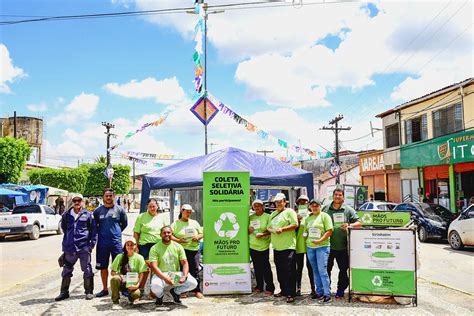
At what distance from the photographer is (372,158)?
3462 centimetres

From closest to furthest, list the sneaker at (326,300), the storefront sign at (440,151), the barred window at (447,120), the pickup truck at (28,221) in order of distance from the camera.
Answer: the sneaker at (326,300) < the pickup truck at (28,221) < the storefront sign at (440,151) < the barred window at (447,120)

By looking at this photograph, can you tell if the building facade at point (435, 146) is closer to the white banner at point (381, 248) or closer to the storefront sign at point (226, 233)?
the white banner at point (381, 248)

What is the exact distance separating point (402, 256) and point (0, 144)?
33119 mm

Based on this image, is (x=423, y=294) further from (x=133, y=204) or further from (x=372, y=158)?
(x=133, y=204)

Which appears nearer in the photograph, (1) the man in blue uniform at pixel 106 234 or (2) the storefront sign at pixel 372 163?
(1) the man in blue uniform at pixel 106 234

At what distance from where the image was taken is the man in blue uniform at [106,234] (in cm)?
805

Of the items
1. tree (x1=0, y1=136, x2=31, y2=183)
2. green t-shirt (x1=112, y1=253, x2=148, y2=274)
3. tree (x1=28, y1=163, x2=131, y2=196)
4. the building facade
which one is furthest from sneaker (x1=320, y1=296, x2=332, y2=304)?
tree (x1=28, y1=163, x2=131, y2=196)

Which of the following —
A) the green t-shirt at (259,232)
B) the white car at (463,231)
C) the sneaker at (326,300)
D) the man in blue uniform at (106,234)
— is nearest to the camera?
the sneaker at (326,300)

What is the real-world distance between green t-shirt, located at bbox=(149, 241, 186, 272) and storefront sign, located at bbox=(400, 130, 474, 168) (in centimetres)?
1854

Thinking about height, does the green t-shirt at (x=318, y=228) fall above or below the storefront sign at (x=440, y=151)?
below

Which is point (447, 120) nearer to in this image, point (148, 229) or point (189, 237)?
point (189, 237)

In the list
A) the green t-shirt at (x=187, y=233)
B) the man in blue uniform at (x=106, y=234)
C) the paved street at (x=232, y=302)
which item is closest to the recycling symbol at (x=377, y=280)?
the paved street at (x=232, y=302)

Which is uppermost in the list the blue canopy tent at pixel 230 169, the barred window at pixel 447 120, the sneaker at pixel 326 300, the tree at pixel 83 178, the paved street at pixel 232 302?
the barred window at pixel 447 120

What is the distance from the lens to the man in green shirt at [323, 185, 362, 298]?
25.4ft
